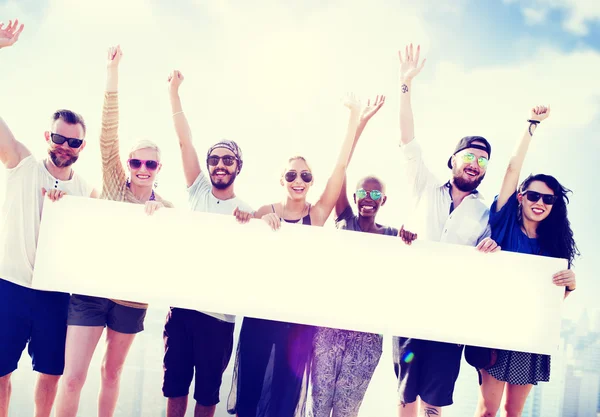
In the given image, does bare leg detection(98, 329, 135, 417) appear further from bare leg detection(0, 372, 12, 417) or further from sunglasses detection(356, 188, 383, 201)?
sunglasses detection(356, 188, 383, 201)

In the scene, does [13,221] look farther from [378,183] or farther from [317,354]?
[378,183]

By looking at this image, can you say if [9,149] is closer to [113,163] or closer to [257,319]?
[113,163]

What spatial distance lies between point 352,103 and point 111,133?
2.43m

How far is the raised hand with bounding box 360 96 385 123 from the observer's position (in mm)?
4421

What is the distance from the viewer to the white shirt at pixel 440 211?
392cm

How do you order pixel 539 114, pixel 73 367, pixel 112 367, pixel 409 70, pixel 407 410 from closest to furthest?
pixel 73 367
pixel 407 410
pixel 112 367
pixel 539 114
pixel 409 70

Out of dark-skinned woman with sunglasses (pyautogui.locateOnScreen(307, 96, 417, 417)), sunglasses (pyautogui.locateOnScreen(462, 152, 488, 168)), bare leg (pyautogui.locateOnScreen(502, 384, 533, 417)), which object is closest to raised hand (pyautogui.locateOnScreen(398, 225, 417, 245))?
dark-skinned woman with sunglasses (pyautogui.locateOnScreen(307, 96, 417, 417))

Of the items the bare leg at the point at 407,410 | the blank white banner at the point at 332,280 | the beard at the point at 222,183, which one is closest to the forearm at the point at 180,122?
the beard at the point at 222,183

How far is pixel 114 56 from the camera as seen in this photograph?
417cm

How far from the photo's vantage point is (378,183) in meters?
3.83

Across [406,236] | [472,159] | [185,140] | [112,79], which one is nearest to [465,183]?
[472,159]

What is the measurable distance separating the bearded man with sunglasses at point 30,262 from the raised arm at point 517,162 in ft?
13.6

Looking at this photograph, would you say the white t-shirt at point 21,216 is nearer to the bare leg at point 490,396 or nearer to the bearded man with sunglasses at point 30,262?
the bearded man with sunglasses at point 30,262

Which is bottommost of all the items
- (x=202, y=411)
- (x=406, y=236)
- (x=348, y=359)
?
(x=202, y=411)
